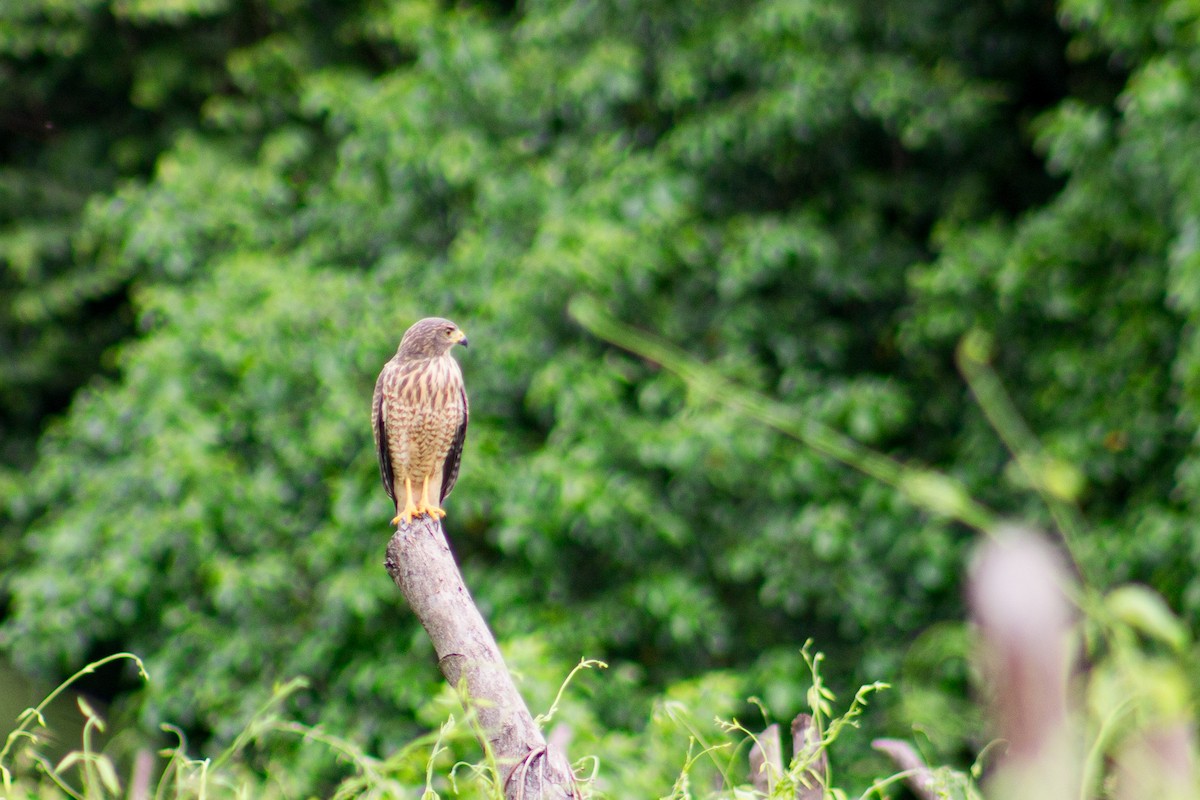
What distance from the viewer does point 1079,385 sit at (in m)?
4.84

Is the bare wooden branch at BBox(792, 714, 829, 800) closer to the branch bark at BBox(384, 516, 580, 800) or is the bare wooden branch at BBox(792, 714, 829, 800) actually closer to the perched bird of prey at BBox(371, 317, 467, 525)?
the branch bark at BBox(384, 516, 580, 800)

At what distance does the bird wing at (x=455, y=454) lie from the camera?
286 cm

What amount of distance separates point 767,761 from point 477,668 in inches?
17.5

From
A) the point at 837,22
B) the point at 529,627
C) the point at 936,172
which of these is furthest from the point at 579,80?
the point at 529,627

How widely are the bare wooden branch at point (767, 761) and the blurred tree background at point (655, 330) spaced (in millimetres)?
2378

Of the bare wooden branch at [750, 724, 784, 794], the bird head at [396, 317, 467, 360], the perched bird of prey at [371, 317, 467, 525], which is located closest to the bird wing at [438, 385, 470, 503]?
the perched bird of prey at [371, 317, 467, 525]

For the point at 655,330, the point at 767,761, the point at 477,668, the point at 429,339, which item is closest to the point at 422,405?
the point at 429,339

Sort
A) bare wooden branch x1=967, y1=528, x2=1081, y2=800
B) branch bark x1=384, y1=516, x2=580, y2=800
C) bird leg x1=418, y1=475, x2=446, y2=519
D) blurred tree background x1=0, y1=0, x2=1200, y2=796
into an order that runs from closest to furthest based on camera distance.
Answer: bare wooden branch x1=967, y1=528, x2=1081, y2=800, branch bark x1=384, y1=516, x2=580, y2=800, bird leg x1=418, y1=475, x2=446, y2=519, blurred tree background x1=0, y1=0, x2=1200, y2=796

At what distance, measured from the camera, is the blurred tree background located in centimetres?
473

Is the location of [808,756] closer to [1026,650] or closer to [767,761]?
[767,761]

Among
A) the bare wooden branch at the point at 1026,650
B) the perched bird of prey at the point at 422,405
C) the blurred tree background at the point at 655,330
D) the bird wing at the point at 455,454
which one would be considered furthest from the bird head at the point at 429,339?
the bare wooden branch at the point at 1026,650

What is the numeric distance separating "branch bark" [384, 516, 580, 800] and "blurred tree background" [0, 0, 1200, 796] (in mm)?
2321

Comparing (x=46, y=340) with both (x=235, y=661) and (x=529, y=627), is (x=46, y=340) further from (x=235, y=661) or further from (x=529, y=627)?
(x=529, y=627)

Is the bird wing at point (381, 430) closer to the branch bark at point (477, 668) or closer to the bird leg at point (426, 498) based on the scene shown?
the bird leg at point (426, 498)
